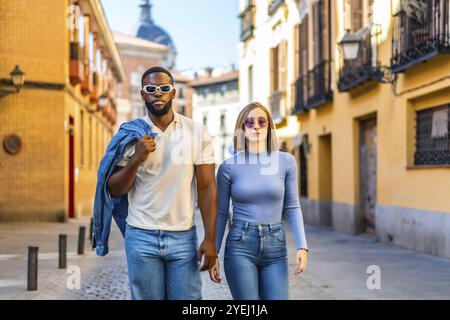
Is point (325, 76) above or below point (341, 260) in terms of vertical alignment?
above

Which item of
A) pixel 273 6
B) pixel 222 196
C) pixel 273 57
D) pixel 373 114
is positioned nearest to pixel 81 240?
pixel 373 114

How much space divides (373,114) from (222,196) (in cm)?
1386

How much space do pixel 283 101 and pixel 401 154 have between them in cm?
1252

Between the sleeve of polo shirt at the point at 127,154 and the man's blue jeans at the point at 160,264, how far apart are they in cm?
34

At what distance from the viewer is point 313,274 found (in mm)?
10938

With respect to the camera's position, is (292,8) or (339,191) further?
(292,8)

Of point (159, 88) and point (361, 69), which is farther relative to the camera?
point (361, 69)

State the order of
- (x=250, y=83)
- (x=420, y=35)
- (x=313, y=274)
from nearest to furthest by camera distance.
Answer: (x=313, y=274) → (x=420, y=35) → (x=250, y=83)

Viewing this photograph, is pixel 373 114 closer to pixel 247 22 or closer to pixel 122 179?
pixel 122 179

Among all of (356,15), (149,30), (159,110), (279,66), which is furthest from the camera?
(149,30)

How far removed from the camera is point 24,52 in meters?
21.9

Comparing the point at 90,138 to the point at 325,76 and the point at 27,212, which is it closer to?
the point at 27,212
